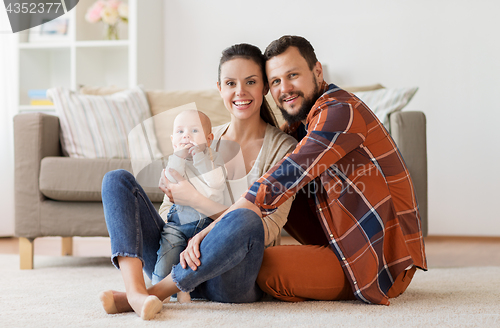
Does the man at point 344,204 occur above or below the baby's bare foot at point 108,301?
above

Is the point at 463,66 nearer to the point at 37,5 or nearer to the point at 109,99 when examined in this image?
the point at 109,99

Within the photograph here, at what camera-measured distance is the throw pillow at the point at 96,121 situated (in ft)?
6.98

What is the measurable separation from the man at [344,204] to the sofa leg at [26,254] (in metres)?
1.17

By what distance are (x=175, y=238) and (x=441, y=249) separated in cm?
195

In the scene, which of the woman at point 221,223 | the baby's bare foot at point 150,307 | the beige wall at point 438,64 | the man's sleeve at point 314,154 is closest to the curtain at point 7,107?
the beige wall at point 438,64

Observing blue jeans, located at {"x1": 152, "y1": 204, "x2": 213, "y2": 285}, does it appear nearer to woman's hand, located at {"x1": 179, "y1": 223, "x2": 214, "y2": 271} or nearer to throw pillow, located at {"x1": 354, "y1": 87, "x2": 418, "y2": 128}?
woman's hand, located at {"x1": 179, "y1": 223, "x2": 214, "y2": 271}

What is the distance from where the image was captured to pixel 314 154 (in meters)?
1.10

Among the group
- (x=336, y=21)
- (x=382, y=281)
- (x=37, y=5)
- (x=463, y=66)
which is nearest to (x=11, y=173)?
(x=37, y=5)

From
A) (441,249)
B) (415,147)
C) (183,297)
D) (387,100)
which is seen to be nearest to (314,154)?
(183,297)

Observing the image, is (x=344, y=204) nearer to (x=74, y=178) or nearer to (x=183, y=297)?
(x=183, y=297)

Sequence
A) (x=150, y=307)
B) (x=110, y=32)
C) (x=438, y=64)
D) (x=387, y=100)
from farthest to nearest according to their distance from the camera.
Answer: (x=110, y=32) < (x=438, y=64) < (x=387, y=100) < (x=150, y=307)

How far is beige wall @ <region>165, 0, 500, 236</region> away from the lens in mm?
3102

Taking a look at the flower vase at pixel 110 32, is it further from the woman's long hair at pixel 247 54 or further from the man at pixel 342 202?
the man at pixel 342 202

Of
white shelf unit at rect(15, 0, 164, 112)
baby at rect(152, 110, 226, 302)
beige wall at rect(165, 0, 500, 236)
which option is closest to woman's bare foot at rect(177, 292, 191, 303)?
baby at rect(152, 110, 226, 302)
